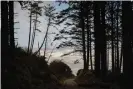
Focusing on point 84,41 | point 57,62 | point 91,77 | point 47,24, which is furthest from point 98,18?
point 47,24

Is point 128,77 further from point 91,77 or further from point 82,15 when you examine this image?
point 82,15

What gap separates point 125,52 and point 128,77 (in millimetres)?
978

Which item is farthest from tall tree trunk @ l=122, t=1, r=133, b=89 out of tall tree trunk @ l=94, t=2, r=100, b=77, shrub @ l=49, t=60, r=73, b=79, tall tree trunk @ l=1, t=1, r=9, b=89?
shrub @ l=49, t=60, r=73, b=79

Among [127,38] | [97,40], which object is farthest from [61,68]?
[127,38]

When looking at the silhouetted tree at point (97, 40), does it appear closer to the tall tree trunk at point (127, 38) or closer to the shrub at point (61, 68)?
the tall tree trunk at point (127, 38)

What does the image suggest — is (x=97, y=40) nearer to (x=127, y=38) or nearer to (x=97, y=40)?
(x=97, y=40)

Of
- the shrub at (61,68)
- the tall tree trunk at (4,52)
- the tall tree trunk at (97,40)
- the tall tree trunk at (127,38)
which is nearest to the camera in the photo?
the tall tree trunk at (4,52)

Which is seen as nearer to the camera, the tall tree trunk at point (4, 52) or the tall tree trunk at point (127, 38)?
the tall tree trunk at point (4, 52)

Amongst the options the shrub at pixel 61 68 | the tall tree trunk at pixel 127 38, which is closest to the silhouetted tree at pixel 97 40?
the tall tree trunk at pixel 127 38

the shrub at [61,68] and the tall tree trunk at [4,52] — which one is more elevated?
the tall tree trunk at [4,52]

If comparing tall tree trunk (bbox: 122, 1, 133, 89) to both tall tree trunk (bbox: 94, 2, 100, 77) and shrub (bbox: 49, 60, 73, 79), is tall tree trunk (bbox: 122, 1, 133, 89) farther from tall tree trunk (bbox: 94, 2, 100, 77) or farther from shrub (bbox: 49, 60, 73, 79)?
shrub (bbox: 49, 60, 73, 79)

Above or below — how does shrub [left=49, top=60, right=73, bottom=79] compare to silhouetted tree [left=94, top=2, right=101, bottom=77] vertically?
below

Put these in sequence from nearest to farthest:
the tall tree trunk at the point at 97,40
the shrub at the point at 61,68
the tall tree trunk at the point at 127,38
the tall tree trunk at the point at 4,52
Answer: the tall tree trunk at the point at 4,52 < the tall tree trunk at the point at 127,38 < the tall tree trunk at the point at 97,40 < the shrub at the point at 61,68

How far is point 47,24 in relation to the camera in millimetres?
31750
